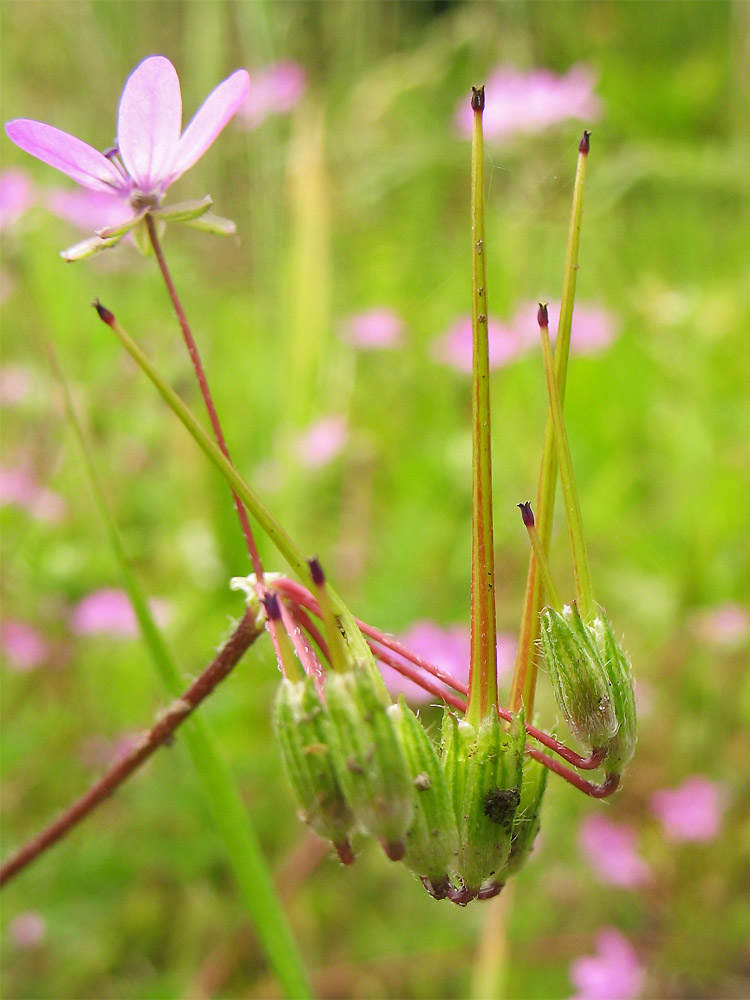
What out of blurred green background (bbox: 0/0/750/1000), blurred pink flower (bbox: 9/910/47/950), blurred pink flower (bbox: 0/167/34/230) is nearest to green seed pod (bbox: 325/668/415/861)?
blurred green background (bbox: 0/0/750/1000)

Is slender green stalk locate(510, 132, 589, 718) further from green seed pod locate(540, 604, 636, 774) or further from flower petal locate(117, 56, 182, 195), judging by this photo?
flower petal locate(117, 56, 182, 195)

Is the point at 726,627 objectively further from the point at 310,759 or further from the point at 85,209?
the point at 85,209

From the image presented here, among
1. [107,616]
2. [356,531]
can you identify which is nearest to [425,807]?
[107,616]

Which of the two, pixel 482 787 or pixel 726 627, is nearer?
pixel 482 787

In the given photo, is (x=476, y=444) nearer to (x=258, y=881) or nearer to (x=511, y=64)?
(x=258, y=881)

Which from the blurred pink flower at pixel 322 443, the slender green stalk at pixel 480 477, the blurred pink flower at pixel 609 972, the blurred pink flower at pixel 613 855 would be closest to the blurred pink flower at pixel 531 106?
the blurred pink flower at pixel 322 443
